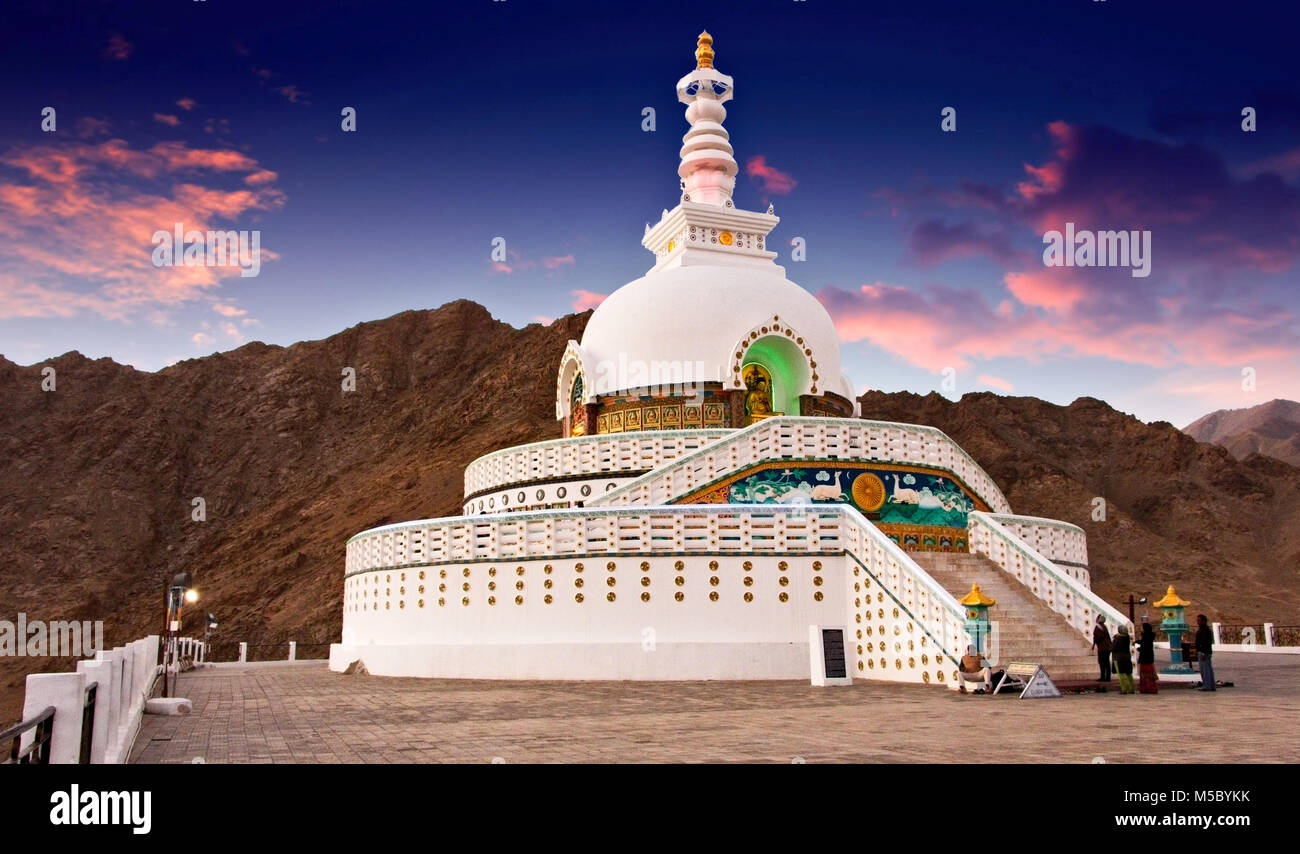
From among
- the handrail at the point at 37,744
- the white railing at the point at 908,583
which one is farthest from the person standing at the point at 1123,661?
the handrail at the point at 37,744

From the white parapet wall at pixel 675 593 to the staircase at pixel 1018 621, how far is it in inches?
74.8

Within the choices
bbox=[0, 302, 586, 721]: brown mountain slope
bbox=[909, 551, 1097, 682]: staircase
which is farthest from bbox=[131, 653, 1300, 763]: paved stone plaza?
bbox=[0, 302, 586, 721]: brown mountain slope

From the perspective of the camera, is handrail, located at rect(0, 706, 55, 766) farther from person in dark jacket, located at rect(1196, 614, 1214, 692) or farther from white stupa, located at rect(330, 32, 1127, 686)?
person in dark jacket, located at rect(1196, 614, 1214, 692)

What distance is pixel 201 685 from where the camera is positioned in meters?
21.9

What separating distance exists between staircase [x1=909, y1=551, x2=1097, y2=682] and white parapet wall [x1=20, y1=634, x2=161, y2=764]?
11793 mm

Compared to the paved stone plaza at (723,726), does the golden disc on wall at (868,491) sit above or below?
above

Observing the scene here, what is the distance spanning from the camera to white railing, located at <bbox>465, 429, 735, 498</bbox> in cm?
2528

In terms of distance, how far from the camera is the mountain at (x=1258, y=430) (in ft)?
370

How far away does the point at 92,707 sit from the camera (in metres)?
8.49

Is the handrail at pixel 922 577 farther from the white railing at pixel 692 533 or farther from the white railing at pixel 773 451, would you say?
the white railing at pixel 773 451

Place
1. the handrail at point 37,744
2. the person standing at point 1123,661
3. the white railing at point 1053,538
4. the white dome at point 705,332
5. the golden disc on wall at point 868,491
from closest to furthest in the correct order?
1. the handrail at point 37,744
2. the person standing at point 1123,661
3. the golden disc on wall at point 868,491
4. the white railing at point 1053,538
5. the white dome at point 705,332

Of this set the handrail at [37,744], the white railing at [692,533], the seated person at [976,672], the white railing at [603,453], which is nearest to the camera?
the handrail at [37,744]
